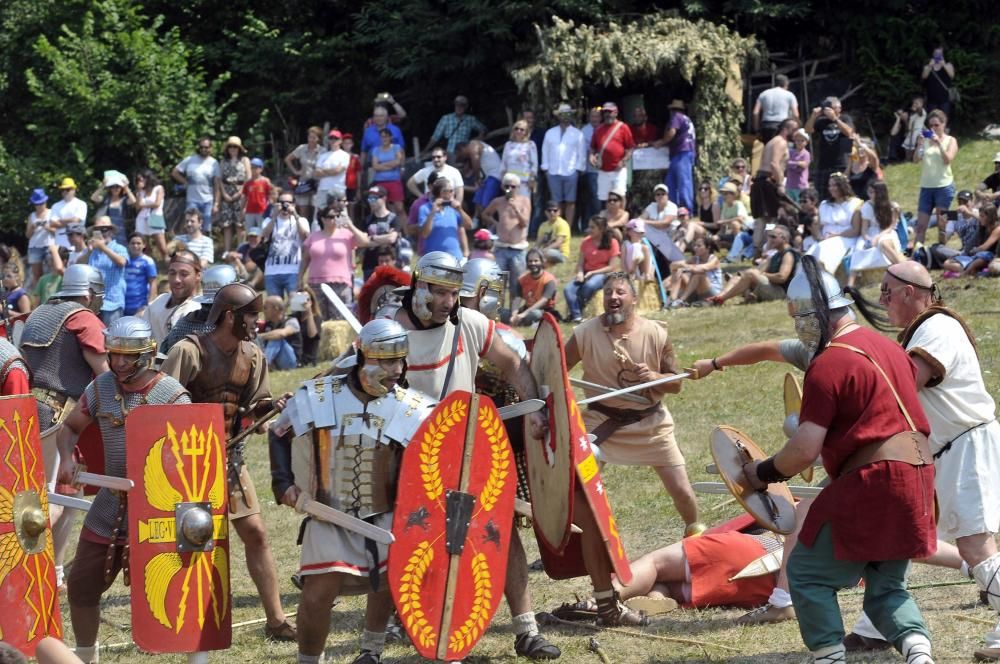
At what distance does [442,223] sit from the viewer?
15094 mm

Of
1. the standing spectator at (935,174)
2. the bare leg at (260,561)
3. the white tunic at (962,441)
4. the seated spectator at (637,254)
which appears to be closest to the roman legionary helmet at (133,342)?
the bare leg at (260,561)

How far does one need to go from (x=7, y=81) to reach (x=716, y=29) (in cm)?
1194

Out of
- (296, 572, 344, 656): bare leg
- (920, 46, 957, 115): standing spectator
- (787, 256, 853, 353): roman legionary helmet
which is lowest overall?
(296, 572, 344, 656): bare leg

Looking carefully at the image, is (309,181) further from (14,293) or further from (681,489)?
(681,489)

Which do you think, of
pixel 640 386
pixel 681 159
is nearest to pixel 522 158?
pixel 681 159

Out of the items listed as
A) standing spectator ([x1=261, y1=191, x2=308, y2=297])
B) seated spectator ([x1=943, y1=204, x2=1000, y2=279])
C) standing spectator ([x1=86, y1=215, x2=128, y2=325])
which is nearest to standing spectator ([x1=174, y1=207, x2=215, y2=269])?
standing spectator ([x1=86, y1=215, x2=128, y2=325])

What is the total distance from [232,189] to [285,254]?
4699 mm

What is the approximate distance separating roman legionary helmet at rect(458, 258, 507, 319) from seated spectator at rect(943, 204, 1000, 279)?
27.1 ft

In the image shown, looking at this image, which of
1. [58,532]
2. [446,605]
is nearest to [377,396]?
[446,605]

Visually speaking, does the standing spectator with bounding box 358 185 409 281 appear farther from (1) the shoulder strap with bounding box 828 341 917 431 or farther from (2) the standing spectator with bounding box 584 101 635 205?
(1) the shoulder strap with bounding box 828 341 917 431

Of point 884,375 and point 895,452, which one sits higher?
point 884,375

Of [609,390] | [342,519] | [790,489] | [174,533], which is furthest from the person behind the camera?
[609,390]

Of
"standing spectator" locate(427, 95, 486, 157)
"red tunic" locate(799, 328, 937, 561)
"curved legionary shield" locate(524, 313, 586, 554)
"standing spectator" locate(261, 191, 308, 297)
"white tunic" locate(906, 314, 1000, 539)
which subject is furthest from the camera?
"standing spectator" locate(427, 95, 486, 157)

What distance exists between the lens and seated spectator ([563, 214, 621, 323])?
1483 cm
